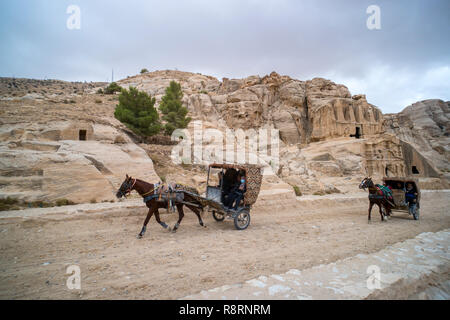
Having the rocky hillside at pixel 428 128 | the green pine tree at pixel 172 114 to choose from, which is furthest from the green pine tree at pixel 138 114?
the rocky hillside at pixel 428 128

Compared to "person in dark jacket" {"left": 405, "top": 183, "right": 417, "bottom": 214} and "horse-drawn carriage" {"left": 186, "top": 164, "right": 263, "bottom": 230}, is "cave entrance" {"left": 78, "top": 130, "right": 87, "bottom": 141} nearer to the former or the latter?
"horse-drawn carriage" {"left": 186, "top": 164, "right": 263, "bottom": 230}

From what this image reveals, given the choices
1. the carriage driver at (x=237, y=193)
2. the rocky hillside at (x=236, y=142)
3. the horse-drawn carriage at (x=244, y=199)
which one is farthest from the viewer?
the rocky hillside at (x=236, y=142)

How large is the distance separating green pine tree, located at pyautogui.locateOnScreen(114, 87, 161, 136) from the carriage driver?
14.7 m

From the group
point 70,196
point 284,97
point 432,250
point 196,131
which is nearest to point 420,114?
point 284,97

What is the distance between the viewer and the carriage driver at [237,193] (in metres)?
8.13

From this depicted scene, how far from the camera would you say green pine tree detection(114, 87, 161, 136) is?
814 inches

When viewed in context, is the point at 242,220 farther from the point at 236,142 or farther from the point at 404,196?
the point at 236,142

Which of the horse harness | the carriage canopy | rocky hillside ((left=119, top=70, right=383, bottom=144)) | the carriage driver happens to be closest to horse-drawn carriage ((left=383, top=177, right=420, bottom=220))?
the carriage canopy

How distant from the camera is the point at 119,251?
557cm

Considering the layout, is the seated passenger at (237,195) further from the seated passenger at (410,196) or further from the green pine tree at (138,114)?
the green pine tree at (138,114)

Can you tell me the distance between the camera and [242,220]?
841 centimetres

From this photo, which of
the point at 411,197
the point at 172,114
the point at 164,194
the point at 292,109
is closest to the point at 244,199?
the point at 164,194

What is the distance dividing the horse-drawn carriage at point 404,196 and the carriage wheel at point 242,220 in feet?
23.9
